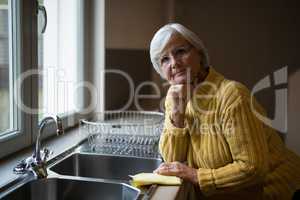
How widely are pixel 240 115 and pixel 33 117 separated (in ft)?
2.84

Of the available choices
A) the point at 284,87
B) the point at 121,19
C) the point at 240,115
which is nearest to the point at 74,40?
the point at 121,19

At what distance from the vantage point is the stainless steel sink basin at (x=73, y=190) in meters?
1.20

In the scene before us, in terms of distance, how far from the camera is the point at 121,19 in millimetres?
2182

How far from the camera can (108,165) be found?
5.23ft

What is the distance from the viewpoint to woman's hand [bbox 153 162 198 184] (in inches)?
47.9

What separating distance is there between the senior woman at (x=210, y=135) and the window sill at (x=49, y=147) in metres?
0.48

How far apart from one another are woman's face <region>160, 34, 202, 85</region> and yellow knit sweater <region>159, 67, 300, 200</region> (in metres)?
0.06

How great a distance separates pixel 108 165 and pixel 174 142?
378 mm

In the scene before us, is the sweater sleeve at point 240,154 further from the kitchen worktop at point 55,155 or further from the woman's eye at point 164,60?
the woman's eye at point 164,60

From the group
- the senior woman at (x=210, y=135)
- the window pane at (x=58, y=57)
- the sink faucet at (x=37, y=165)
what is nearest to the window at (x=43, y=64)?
the window pane at (x=58, y=57)

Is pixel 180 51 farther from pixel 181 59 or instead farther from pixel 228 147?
pixel 228 147

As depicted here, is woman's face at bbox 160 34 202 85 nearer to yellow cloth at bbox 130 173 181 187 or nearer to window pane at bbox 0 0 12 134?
yellow cloth at bbox 130 173 181 187

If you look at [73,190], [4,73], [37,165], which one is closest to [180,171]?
[73,190]

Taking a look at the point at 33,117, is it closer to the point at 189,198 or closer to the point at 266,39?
the point at 189,198
